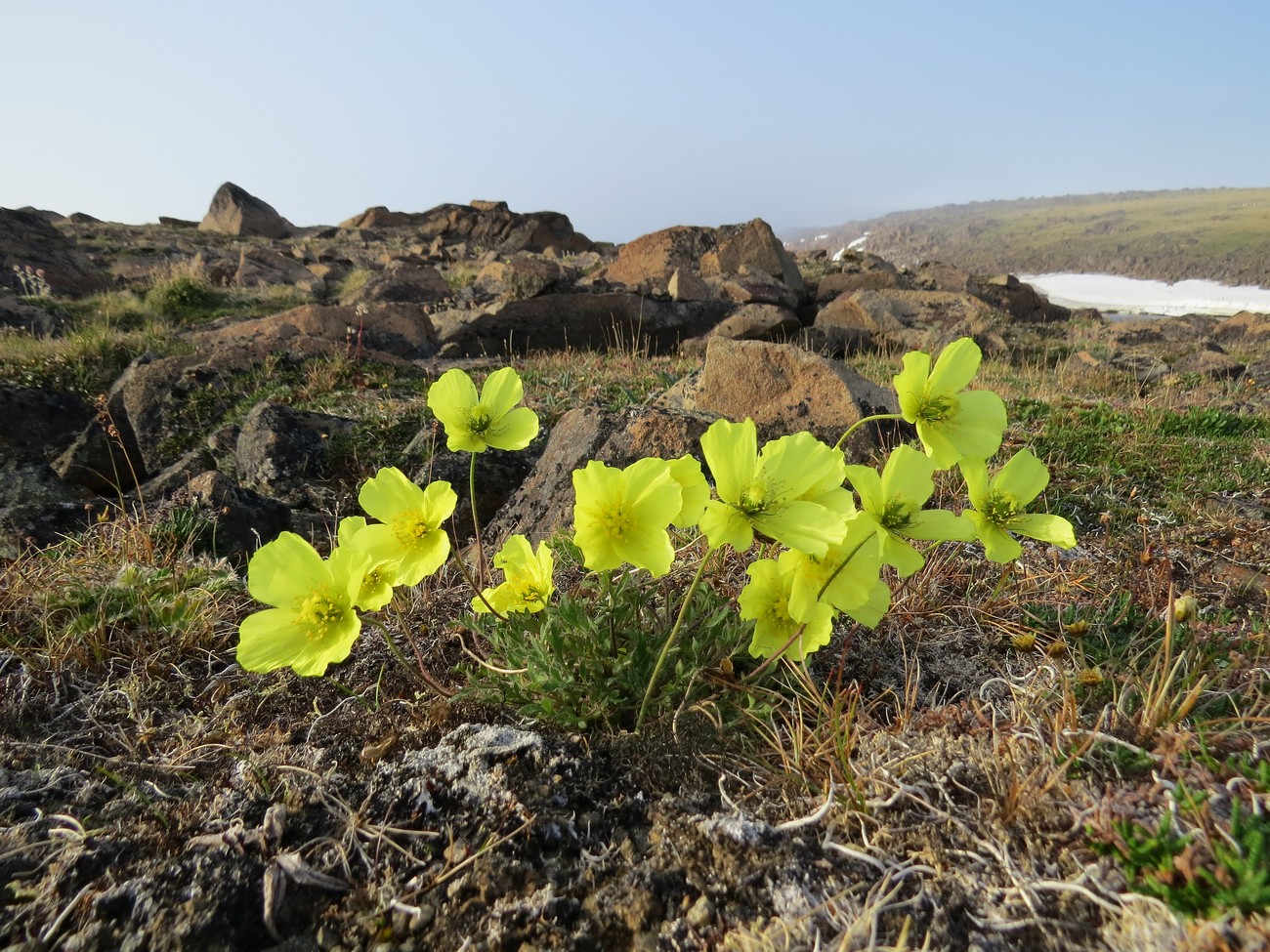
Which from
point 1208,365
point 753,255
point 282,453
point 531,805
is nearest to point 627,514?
point 531,805

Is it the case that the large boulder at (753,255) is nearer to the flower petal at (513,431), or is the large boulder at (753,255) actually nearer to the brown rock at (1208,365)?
the brown rock at (1208,365)

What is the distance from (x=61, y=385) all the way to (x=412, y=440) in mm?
5544

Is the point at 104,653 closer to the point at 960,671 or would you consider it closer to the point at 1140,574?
the point at 960,671

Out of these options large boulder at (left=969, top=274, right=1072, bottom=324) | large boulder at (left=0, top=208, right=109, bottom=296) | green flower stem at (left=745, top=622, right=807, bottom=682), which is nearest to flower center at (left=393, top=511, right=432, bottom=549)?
green flower stem at (left=745, top=622, right=807, bottom=682)

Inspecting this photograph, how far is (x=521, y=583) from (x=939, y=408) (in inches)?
40.8

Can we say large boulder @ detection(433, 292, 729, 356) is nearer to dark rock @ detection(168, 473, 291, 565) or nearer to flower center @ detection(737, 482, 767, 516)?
dark rock @ detection(168, 473, 291, 565)

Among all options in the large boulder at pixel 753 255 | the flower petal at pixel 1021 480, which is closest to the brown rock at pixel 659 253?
the large boulder at pixel 753 255

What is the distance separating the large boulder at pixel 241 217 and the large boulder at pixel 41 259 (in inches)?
411

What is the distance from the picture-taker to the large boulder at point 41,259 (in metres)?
16.0

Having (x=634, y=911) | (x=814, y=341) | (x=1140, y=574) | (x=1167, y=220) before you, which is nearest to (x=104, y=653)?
(x=634, y=911)

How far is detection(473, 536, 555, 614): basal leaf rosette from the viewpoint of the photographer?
1.62m

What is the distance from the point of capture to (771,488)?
125cm

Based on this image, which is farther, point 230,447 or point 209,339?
point 209,339

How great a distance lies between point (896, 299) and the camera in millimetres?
13234
